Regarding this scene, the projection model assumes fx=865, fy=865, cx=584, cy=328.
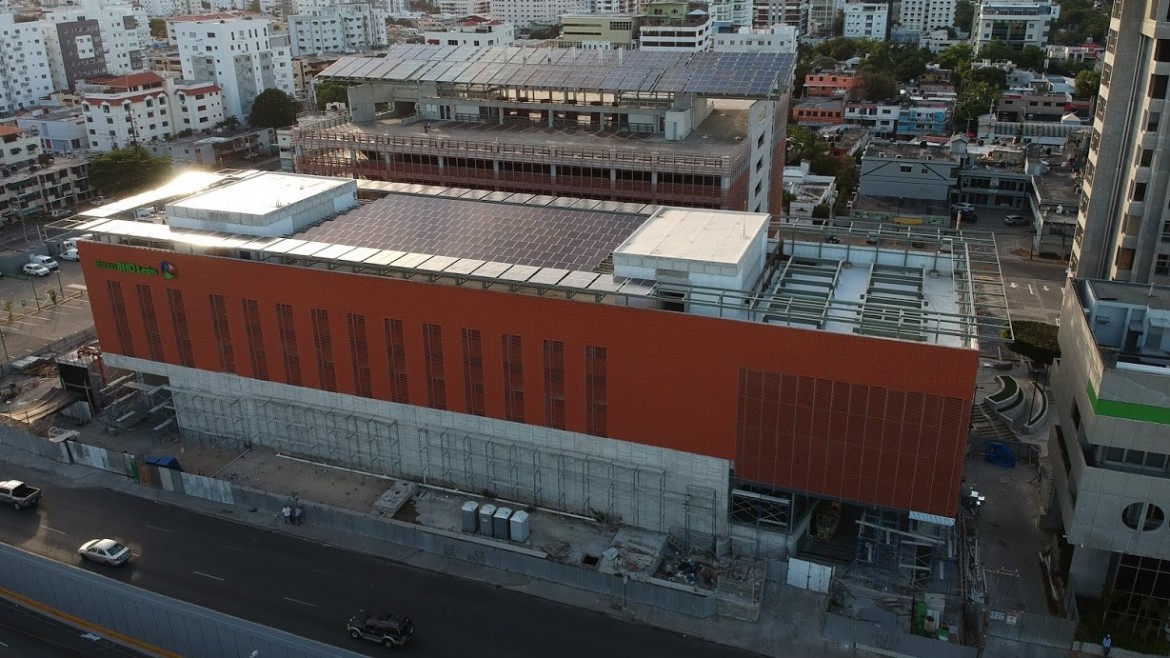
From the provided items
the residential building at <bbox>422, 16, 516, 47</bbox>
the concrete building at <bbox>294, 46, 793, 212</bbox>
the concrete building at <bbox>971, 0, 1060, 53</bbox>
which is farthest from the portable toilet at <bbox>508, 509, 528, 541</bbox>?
the concrete building at <bbox>971, 0, 1060, 53</bbox>

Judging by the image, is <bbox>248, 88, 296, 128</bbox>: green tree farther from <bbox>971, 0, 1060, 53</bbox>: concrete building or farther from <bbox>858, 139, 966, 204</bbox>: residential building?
<bbox>971, 0, 1060, 53</bbox>: concrete building

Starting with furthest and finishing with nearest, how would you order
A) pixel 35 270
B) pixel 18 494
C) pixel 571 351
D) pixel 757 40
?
1. pixel 757 40
2. pixel 35 270
3. pixel 18 494
4. pixel 571 351

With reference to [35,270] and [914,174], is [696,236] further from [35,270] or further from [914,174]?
[35,270]

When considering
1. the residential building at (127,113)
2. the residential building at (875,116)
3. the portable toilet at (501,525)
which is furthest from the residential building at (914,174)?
the residential building at (127,113)

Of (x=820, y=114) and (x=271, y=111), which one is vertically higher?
(x=271, y=111)

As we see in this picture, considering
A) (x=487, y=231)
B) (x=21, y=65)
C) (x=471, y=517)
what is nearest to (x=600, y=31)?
(x=21, y=65)
